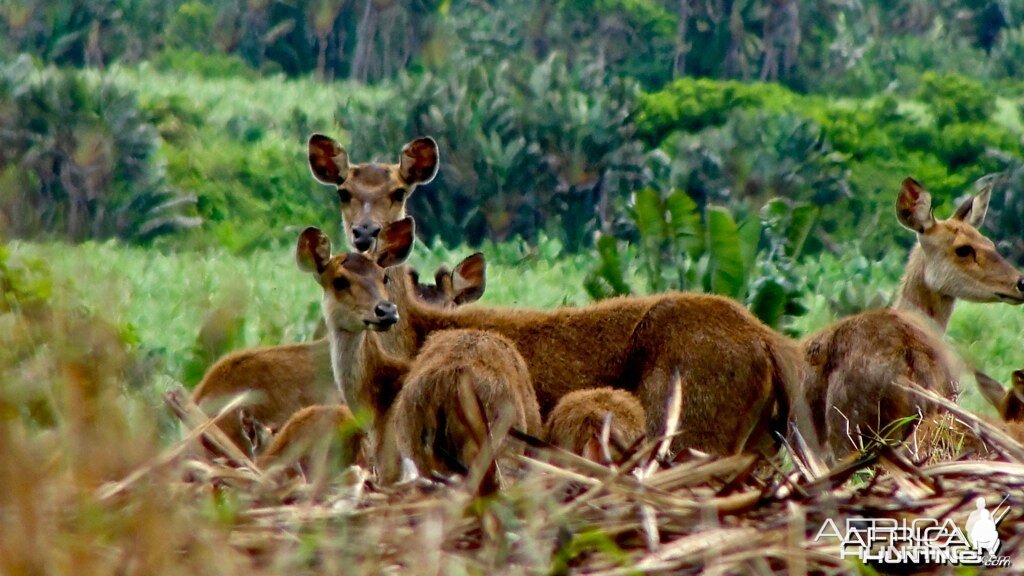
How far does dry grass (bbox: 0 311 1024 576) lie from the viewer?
2.36 meters

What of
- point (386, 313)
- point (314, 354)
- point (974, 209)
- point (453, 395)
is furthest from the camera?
point (974, 209)

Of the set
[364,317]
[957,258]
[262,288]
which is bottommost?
[262,288]

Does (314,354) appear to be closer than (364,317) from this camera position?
No

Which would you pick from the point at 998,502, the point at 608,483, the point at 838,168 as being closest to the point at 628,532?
the point at 608,483

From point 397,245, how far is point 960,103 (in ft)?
125

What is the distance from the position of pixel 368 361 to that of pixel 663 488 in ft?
11.8

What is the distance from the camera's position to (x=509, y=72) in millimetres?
37656

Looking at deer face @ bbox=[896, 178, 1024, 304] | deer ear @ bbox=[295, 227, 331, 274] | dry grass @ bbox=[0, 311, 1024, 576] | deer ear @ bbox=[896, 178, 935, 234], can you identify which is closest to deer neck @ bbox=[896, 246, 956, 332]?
deer face @ bbox=[896, 178, 1024, 304]

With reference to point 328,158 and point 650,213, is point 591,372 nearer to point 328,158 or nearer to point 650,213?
point 328,158

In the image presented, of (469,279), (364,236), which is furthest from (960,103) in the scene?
(364,236)

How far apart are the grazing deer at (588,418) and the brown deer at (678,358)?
23.4 inches

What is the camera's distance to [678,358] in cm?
641

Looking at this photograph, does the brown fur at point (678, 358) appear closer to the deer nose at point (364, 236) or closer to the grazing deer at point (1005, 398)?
the grazing deer at point (1005, 398)

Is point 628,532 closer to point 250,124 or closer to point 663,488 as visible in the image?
point 663,488
